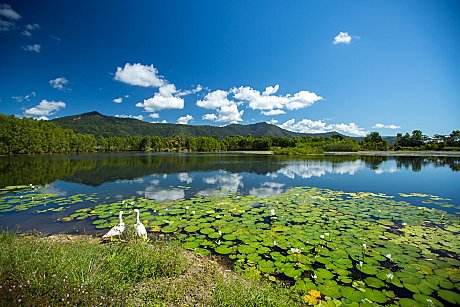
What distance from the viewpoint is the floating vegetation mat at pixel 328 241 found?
496 centimetres

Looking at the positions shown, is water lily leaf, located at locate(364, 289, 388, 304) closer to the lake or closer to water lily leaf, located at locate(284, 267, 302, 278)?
the lake

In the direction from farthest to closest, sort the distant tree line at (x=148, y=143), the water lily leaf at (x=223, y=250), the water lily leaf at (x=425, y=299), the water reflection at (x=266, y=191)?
the distant tree line at (x=148, y=143), the water reflection at (x=266, y=191), the water lily leaf at (x=223, y=250), the water lily leaf at (x=425, y=299)

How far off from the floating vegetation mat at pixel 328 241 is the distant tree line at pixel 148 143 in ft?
210

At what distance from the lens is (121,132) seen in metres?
182

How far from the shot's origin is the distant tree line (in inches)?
2224

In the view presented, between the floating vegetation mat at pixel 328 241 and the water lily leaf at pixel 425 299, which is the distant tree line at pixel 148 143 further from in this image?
the water lily leaf at pixel 425 299

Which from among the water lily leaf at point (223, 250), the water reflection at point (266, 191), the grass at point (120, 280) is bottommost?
the water reflection at point (266, 191)

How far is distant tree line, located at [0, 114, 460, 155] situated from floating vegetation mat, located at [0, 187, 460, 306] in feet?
210

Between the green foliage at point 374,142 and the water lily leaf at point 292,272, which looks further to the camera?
the green foliage at point 374,142

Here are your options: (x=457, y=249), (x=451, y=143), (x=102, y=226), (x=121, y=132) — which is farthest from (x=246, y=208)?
(x=121, y=132)

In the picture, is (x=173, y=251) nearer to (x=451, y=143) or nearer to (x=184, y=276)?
(x=184, y=276)

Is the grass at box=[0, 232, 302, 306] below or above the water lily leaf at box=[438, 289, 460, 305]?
above

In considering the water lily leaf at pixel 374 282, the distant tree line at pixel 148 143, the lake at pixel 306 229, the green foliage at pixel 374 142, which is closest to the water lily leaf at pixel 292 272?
the lake at pixel 306 229

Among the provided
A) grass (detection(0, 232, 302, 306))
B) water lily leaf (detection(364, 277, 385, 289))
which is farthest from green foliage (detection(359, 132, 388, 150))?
grass (detection(0, 232, 302, 306))
